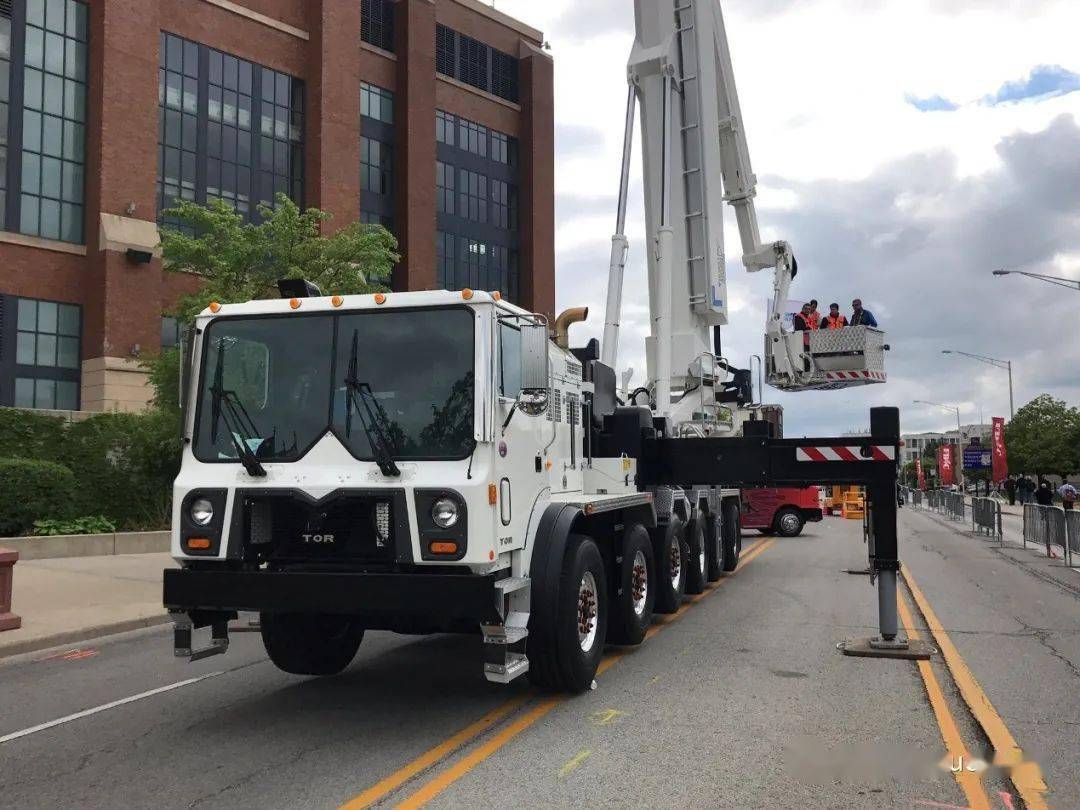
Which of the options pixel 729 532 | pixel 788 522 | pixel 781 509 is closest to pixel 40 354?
pixel 781 509

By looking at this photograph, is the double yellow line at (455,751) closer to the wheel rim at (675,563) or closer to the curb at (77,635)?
the wheel rim at (675,563)

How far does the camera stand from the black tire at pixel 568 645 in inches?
247

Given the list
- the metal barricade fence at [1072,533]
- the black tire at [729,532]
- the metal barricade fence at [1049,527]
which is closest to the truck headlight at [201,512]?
the black tire at [729,532]

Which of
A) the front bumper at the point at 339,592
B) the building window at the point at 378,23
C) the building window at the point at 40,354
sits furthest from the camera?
the building window at the point at 378,23

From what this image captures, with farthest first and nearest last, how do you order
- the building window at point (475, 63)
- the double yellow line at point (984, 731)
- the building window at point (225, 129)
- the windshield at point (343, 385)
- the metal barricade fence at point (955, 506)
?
the building window at point (475, 63), the building window at point (225, 129), the metal barricade fence at point (955, 506), the windshield at point (343, 385), the double yellow line at point (984, 731)

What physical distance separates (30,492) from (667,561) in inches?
519

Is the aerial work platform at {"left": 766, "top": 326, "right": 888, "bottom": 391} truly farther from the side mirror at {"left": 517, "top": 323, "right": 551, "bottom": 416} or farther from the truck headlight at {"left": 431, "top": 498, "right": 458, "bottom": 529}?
the truck headlight at {"left": 431, "top": 498, "right": 458, "bottom": 529}

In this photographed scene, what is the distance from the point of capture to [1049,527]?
1945cm

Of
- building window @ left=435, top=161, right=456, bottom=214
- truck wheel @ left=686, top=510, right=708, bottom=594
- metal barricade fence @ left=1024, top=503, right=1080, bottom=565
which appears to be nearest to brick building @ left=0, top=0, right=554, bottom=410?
building window @ left=435, top=161, right=456, bottom=214

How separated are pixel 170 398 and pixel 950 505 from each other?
106ft

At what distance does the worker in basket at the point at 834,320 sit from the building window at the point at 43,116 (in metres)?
31.2

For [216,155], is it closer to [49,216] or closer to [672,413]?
[49,216]

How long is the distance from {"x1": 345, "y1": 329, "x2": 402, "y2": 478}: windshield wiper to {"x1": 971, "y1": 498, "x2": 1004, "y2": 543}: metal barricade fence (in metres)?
21.8

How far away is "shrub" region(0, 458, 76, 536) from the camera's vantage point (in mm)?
16844
